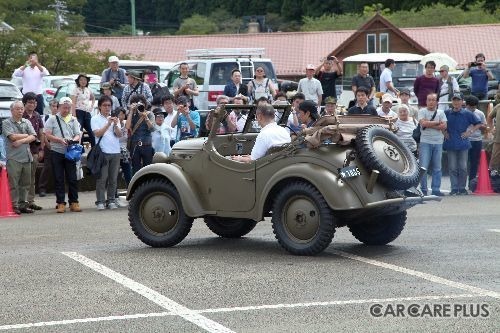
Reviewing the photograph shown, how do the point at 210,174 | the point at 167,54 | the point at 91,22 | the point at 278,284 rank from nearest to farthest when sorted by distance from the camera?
the point at 278,284 → the point at 210,174 → the point at 167,54 → the point at 91,22

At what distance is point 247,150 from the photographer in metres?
14.6

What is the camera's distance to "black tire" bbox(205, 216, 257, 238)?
14.7m

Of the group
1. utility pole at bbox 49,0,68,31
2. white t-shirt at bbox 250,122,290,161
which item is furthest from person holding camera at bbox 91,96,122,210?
utility pole at bbox 49,0,68,31

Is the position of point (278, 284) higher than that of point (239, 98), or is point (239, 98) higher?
point (239, 98)

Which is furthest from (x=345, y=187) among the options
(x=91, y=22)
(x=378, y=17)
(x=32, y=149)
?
(x=91, y=22)

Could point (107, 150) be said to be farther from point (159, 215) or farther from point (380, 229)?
point (380, 229)

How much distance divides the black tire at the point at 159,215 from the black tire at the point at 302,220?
133 cm

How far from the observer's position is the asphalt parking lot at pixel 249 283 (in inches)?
371

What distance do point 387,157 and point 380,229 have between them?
3.88 ft

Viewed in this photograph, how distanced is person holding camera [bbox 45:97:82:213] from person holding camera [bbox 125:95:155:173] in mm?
1009

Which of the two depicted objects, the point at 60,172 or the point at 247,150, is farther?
the point at 60,172

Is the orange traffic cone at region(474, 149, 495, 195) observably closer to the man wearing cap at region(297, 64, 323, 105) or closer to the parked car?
the man wearing cap at region(297, 64, 323, 105)

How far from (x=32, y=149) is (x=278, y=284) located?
397 inches

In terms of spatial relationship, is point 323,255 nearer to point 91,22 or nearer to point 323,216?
point 323,216
